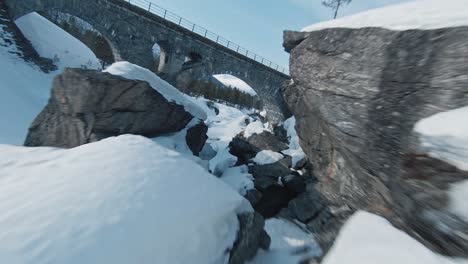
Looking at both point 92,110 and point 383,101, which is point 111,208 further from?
point 92,110

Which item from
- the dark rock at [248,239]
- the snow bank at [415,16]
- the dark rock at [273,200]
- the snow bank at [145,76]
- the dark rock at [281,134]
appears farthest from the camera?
the dark rock at [281,134]

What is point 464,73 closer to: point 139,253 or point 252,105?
point 139,253

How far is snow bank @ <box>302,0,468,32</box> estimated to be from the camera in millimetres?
3395

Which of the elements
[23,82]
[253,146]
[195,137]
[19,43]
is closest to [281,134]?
[253,146]

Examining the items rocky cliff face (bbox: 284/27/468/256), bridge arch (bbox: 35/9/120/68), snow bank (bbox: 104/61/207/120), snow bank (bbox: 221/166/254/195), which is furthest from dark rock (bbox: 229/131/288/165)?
bridge arch (bbox: 35/9/120/68)

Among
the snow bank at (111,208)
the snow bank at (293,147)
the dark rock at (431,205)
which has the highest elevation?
the dark rock at (431,205)

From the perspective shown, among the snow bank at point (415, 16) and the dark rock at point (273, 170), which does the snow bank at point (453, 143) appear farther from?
the dark rock at point (273, 170)

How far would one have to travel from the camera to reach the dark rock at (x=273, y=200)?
859 cm

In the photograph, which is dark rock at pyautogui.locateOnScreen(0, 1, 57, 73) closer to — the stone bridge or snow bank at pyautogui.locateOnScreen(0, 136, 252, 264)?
the stone bridge

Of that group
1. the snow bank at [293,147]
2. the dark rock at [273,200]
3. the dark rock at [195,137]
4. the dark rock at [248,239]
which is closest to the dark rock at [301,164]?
the snow bank at [293,147]

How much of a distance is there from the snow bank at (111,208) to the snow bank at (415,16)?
3.36 metres

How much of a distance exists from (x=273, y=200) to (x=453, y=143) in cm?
693

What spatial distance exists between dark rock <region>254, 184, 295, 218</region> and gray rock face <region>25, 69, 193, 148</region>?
12.8ft

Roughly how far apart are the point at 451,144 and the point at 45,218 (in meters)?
3.64
